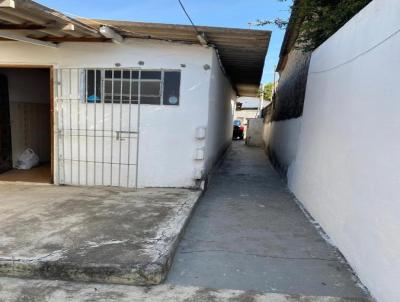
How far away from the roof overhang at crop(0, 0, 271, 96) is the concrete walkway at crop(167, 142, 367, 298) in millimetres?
2941

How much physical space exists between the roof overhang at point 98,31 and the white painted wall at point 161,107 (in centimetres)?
24

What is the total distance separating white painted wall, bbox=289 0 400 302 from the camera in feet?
9.59

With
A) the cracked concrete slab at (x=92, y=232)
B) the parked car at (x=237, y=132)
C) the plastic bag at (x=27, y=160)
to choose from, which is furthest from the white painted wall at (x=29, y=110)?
the parked car at (x=237, y=132)

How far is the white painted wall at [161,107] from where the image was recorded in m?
6.50

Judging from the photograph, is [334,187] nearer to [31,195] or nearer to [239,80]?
[31,195]

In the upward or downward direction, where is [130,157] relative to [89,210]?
upward

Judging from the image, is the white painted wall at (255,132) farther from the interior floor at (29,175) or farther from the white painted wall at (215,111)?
the interior floor at (29,175)

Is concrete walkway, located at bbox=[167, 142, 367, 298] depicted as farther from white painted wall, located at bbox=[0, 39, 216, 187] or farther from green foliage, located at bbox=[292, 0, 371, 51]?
green foliage, located at bbox=[292, 0, 371, 51]

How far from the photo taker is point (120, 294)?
3078 millimetres

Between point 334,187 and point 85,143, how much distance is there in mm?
4673

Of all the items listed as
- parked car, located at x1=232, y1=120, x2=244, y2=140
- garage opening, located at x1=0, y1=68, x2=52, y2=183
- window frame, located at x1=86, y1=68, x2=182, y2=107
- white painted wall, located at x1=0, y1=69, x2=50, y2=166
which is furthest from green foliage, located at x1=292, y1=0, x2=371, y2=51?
parked car, located at x1=232, y1=120, x2=244, y2=140

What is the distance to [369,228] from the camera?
3.27 metres

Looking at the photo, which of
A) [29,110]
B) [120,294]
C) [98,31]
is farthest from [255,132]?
[120,294]

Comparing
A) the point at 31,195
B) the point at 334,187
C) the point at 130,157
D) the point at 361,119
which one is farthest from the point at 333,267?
the point at 31,195
